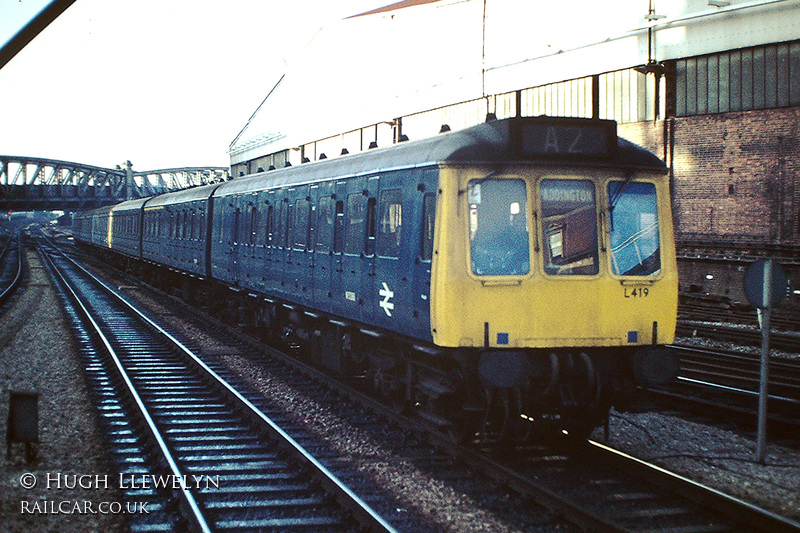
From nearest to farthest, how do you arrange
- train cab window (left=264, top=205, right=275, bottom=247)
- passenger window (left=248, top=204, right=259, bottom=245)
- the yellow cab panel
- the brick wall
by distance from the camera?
1. the yellow cab panel
2. train cab window (left=264, top=205, right=275, bottom=247)
3. passenger window (left=248, top=204, right=259, bottom=245)
4. the brick wall

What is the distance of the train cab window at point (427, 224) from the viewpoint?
7719 millimetres

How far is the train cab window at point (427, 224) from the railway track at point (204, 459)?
7.07 ft

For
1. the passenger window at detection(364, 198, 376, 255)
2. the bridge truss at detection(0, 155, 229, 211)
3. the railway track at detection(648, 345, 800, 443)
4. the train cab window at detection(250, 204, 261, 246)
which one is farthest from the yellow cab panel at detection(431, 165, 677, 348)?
the bridge truss at detection(0, 155, 229, 211)

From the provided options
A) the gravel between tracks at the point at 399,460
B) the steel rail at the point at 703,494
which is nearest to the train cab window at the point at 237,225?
the gravel between tracks at the point at 399,460

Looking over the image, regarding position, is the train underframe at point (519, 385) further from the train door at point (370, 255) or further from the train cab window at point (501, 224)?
the train cab window at point (501, 224)

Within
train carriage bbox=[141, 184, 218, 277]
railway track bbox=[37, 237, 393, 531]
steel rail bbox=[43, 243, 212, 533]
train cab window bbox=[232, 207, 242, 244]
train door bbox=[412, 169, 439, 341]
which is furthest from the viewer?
train carriage bbox=[141, 184, 218, 277]

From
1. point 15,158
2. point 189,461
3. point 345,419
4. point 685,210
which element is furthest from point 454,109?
point 15,158

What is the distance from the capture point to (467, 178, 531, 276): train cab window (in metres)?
7.44

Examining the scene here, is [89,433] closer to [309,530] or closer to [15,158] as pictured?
[309,530]

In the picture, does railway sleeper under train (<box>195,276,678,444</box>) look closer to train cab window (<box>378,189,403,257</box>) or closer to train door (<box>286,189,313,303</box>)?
train cab window (<box>378,189,403,257</box>)

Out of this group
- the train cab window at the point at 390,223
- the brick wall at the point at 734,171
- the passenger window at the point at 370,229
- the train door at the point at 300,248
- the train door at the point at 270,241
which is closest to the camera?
the train cab window at the point at 390,223

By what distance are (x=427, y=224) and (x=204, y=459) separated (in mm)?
3092

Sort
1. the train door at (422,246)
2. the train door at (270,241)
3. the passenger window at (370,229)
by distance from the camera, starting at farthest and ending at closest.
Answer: the train door at (270,241), the passenger window at (370,229), the train door at (422,246)

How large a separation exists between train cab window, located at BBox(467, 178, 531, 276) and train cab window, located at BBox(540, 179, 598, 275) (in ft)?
0.71
